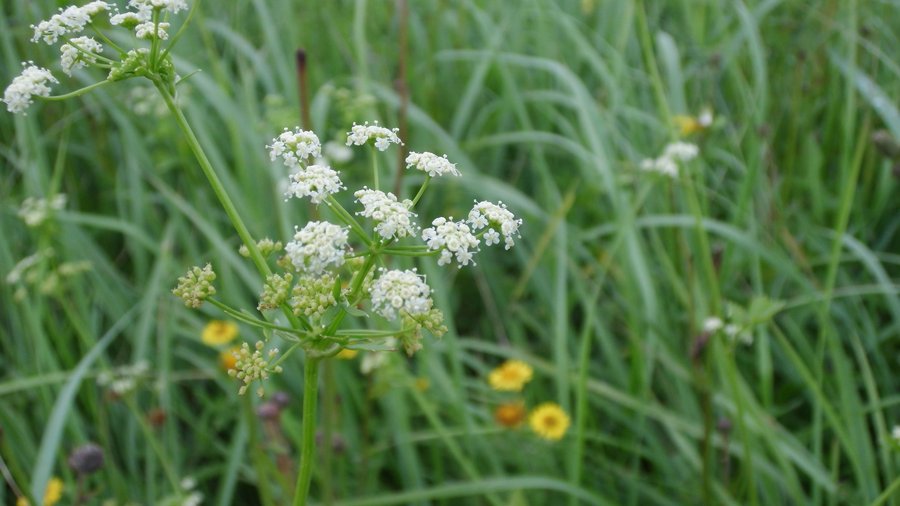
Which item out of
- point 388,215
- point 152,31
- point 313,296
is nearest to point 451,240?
point 388,215

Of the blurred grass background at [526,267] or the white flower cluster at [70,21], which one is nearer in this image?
the white flower cluster at [70,21]

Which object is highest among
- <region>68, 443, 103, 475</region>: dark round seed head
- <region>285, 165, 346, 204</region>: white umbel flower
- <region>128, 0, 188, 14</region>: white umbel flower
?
<region>128, 0, 188, 14</region>: white umbel flower

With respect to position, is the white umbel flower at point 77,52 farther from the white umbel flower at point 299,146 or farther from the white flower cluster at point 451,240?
the white flower cluster at point 451,240

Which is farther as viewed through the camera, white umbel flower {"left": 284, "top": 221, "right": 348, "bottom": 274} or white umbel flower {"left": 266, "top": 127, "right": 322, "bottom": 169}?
white umbel flower {"left": 266, "top": 127, "right": 322, "bottom": 169}

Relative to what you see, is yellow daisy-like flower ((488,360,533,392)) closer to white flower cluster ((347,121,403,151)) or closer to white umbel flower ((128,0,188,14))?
white flower cluster ((347,121,403,151))

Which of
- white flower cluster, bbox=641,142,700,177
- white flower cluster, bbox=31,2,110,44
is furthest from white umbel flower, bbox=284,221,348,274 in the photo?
white flower cluster, bbox=641,142,700,177

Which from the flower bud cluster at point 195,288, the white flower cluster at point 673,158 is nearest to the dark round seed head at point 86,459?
the flower bud cluster at point 195,288

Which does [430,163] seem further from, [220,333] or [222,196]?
[220,333]

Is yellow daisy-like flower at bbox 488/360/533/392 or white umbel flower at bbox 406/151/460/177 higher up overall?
white umbel flower at bbox 406/151/460/177

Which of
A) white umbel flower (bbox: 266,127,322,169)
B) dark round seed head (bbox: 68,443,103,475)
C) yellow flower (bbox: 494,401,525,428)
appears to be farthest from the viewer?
yellow flower (bbox: 494,401,525,428)
